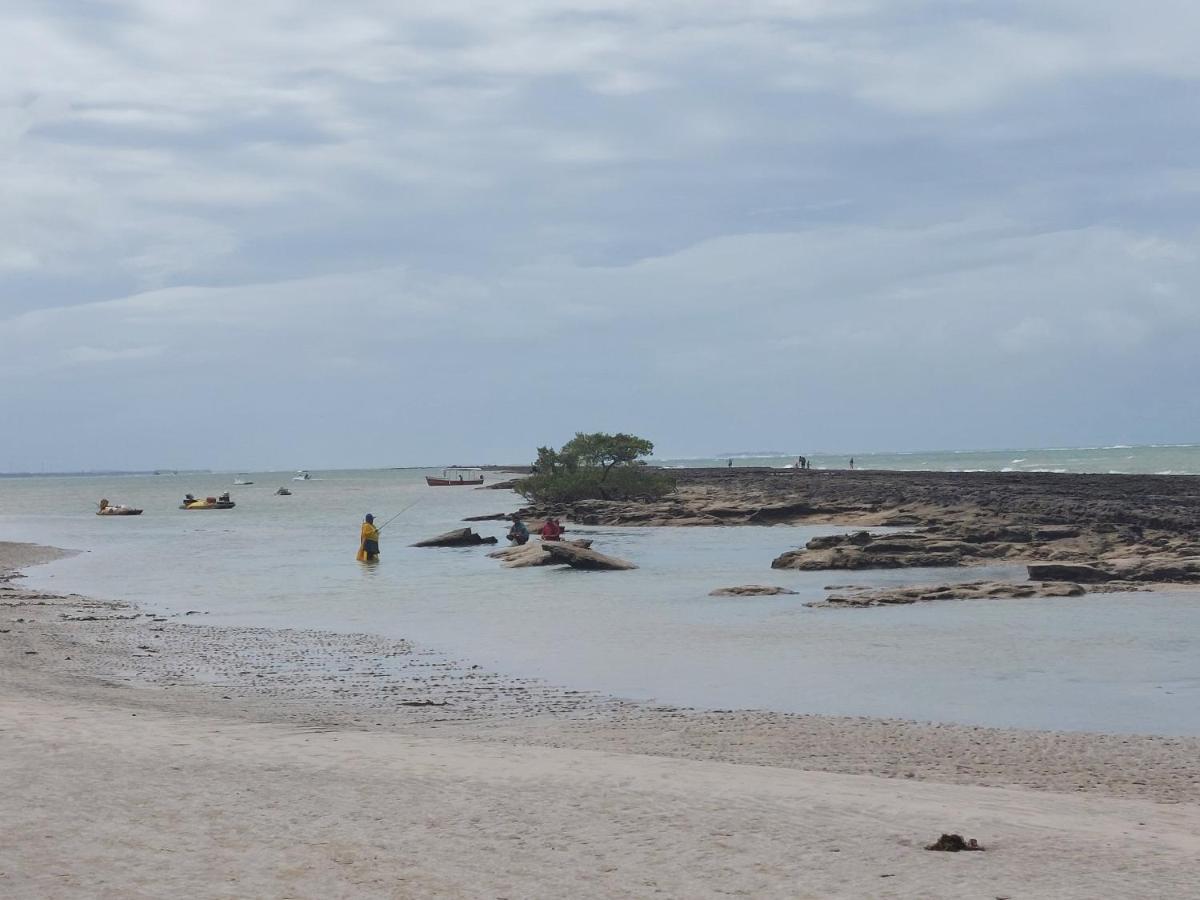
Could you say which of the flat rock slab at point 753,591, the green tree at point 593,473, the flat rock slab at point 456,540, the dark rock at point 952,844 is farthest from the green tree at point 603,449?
the dark rock at point 952,844

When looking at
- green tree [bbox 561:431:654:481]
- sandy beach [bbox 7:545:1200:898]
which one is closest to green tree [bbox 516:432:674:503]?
green tree [bbox 561:431:654:481]

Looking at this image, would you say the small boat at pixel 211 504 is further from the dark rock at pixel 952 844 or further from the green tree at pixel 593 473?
the dark rock at pixel 952 844

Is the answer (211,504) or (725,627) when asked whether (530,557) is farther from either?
(211,504)

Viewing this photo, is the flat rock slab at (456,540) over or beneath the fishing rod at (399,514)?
over

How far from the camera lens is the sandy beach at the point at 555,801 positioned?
28.6ft

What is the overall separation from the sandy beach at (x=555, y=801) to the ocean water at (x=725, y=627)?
7.01ft

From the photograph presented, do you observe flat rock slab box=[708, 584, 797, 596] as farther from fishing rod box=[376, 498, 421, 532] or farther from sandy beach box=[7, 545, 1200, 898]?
fishing rod box=[376, 498, 421, 532]

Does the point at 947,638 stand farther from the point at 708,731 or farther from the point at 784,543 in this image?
the point at 784,543

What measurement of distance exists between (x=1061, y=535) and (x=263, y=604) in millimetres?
26110

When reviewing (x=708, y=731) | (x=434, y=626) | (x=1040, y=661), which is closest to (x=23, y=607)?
(x=434, y=626)

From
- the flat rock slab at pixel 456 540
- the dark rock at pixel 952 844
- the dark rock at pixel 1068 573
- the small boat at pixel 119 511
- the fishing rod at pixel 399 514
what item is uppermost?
the dark rock at pixel 1068 573

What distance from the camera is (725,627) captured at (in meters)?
26.1

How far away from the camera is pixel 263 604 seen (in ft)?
107

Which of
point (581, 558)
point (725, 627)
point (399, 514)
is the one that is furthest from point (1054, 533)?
point (399, 514)
